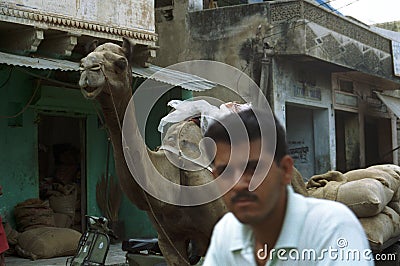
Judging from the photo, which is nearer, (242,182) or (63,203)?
(242,182)

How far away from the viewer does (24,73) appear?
1023cm

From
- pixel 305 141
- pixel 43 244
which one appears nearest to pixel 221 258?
pixel 43 244

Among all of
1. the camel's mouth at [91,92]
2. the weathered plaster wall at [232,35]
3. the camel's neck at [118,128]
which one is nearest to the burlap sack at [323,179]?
the camel's neck at [118,128]

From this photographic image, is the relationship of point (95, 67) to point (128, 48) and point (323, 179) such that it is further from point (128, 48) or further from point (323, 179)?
point (323, 179)

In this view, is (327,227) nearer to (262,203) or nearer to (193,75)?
(262,203)

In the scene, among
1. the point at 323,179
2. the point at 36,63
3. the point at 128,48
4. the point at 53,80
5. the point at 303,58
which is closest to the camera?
the point at 128,48

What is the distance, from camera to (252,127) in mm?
1947

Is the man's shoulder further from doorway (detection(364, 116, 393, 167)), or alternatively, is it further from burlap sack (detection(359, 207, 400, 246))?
doorway (detection(364, 116, 393, 167))

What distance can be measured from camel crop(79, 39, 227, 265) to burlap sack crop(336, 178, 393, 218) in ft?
5.19

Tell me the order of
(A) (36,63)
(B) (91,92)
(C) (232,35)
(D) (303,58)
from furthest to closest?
(D) (303,58), (C) (232,35), (A) (36,63), (B) (91,92)

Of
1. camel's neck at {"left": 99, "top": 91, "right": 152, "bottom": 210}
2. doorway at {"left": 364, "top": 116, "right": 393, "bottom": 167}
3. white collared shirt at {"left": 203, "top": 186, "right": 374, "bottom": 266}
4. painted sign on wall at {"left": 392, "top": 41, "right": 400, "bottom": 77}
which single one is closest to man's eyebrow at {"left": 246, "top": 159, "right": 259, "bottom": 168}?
white collared shirt at {"left": 203, "top": 186, "right": 374, "bottom": 266}

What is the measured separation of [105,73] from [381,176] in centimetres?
361

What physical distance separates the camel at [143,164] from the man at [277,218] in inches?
112

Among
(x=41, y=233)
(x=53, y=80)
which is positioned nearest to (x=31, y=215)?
(x=41, y=233)
